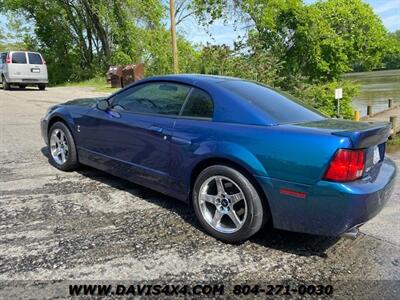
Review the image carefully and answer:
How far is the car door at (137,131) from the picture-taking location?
4117 millimetres

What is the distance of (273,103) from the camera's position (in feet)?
13.1

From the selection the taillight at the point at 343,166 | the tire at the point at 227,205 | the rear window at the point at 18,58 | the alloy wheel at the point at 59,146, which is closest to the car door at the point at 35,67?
the rear window at the point at 18,58

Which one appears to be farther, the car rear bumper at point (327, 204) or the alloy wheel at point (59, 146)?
the alloy wheel at point (59, 146)

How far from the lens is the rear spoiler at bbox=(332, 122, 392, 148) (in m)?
3.08

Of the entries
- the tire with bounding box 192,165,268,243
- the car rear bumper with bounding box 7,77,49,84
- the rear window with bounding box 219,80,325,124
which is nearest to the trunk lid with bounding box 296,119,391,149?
the rear window with bounding box 219,80,325,124

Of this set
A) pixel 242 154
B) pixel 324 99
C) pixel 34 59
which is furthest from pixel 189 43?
pixel 242 154

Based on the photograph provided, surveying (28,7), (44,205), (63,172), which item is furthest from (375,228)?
(28,7)

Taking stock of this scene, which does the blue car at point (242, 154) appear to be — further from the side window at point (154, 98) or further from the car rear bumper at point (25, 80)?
the car rear bumper at point (25, 80)

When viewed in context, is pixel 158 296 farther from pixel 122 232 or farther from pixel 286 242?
pixel 286 242

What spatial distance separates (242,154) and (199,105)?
80 centimetres

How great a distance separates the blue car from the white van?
17202 mm

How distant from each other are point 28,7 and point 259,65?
21238mm

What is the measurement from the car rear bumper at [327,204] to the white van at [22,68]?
19.5 m

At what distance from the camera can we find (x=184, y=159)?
12.7 ft
